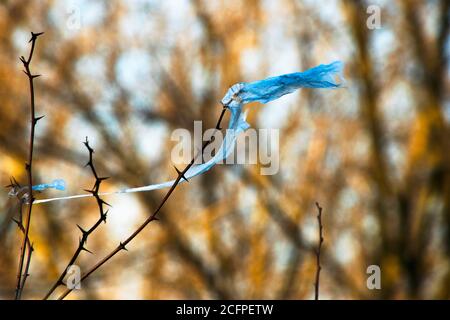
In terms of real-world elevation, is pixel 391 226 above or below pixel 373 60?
below

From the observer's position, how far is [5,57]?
8.36m

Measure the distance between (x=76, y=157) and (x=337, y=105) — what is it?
3.71 meters

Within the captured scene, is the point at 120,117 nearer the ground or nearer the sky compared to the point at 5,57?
nearer the ground

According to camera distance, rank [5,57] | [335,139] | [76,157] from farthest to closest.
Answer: [335,139] → [76,157] → [5,57]

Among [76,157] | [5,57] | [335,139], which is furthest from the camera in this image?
[335,139]

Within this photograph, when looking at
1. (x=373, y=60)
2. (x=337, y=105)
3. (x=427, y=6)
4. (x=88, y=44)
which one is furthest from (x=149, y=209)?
(x=427, y=6)

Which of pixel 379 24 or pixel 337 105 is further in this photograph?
pixel 337 105

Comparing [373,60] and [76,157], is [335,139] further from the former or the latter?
[76,157]

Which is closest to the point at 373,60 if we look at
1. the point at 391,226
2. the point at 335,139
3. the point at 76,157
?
the point at 335,139

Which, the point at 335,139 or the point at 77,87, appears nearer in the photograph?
the point at 77,87

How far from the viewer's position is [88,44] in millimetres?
8648

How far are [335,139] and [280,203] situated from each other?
137cm

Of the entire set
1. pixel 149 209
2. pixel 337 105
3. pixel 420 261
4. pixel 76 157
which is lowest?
pixel 420 261

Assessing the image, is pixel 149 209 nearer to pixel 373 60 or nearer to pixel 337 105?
pixel 337 105
